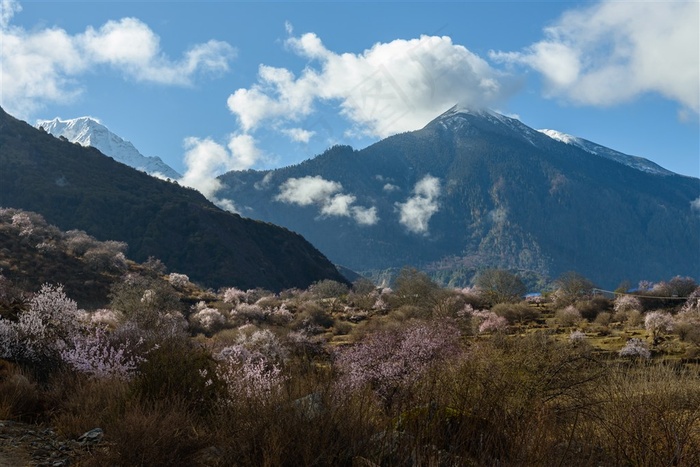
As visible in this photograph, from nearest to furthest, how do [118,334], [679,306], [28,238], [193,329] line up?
1. [118,334]
2. [193,329]
3. [679,306]
4. [28,238]

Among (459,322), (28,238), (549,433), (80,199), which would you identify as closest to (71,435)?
(549,433)

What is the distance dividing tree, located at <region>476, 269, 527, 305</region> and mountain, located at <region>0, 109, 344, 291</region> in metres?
51.8

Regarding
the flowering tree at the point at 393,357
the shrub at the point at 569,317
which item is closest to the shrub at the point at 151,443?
the flowering tree at the point at 393,357

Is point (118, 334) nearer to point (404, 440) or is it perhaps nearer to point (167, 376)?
point (167, 376)

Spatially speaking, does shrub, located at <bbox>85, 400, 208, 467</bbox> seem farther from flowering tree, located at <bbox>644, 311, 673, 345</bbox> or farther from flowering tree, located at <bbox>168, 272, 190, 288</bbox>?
flowering tree, located at <bbox>168, 272, 190, 288</bbox>

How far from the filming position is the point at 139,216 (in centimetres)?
10438

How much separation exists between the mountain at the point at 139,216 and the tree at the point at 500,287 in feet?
170

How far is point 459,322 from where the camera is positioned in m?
35.5

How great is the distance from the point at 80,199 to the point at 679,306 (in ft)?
334

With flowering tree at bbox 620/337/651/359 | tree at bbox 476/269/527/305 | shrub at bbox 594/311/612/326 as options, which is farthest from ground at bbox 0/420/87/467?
tree at bbox 476/269/527/305

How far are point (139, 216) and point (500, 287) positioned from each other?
77.0 m

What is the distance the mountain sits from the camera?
97312 millimetres

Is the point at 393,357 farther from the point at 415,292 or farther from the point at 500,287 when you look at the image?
the point at 500,287

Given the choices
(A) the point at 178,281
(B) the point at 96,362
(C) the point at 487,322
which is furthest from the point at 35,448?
(A) the point at 178,281
